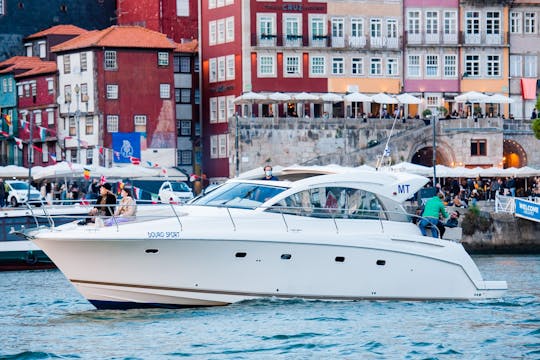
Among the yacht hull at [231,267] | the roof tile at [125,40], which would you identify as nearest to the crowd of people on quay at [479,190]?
the roof tile at [125,40]

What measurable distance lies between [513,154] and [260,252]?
55.8m

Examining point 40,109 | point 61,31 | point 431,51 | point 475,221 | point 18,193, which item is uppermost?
point 61,31

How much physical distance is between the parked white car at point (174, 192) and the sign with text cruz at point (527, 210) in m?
12.5

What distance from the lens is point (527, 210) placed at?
58.9 m

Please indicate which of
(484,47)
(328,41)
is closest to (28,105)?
(328,41)

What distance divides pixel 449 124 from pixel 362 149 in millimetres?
4370

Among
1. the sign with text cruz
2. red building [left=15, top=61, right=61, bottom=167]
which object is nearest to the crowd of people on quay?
the sign with text cruz

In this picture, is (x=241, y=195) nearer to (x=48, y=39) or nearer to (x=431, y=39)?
(x=431, y=39)

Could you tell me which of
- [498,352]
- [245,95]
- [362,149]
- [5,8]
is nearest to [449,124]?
[362,149]

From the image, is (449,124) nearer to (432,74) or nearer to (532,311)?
(432,74)

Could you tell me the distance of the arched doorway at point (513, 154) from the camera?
80125 millimetres

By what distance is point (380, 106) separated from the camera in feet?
268

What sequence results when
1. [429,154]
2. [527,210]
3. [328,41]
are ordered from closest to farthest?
[527,210], [429,154], [328,41]

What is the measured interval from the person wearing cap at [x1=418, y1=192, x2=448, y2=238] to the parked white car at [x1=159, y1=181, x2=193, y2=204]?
33.2 meters
